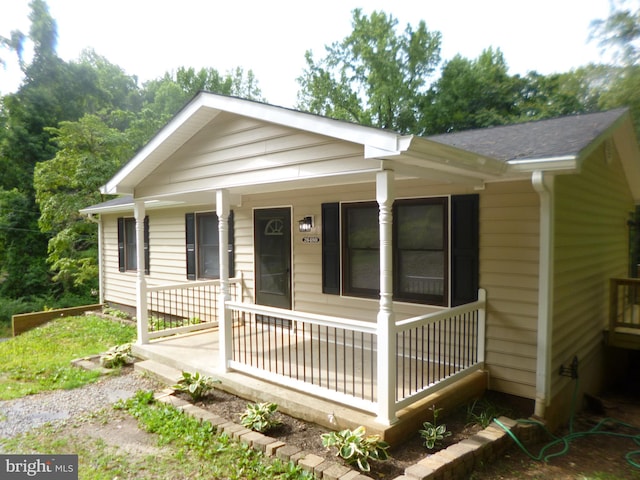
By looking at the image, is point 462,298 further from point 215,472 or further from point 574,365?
point 215,472

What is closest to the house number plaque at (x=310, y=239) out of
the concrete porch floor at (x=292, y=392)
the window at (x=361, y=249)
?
the window at (x=361, y=249)

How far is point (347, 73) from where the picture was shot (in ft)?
84.8

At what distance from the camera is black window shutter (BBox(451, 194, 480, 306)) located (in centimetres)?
454

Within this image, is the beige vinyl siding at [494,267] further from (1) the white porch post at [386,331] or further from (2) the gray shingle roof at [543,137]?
(1) the white porch post at [386,331]

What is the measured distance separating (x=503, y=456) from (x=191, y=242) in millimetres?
6593

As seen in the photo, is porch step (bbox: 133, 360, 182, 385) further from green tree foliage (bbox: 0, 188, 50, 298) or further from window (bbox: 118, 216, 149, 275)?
green tree foliage (bbox: 0, 188, 50, 298)

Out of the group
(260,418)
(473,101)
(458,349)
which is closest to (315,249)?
(458,349)

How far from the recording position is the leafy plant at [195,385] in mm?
4449

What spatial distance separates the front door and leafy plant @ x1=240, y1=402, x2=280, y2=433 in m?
2.62

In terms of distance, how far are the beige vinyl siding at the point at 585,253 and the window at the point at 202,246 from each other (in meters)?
5.83

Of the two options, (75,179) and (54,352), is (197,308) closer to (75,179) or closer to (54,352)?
(54,352)

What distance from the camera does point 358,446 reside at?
3.15 meters

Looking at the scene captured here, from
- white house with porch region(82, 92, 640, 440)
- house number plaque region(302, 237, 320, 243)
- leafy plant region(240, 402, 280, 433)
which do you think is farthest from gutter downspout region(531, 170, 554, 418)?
house number plaque region(302, 237, 320, 243)

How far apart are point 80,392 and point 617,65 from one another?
56.2 feet
